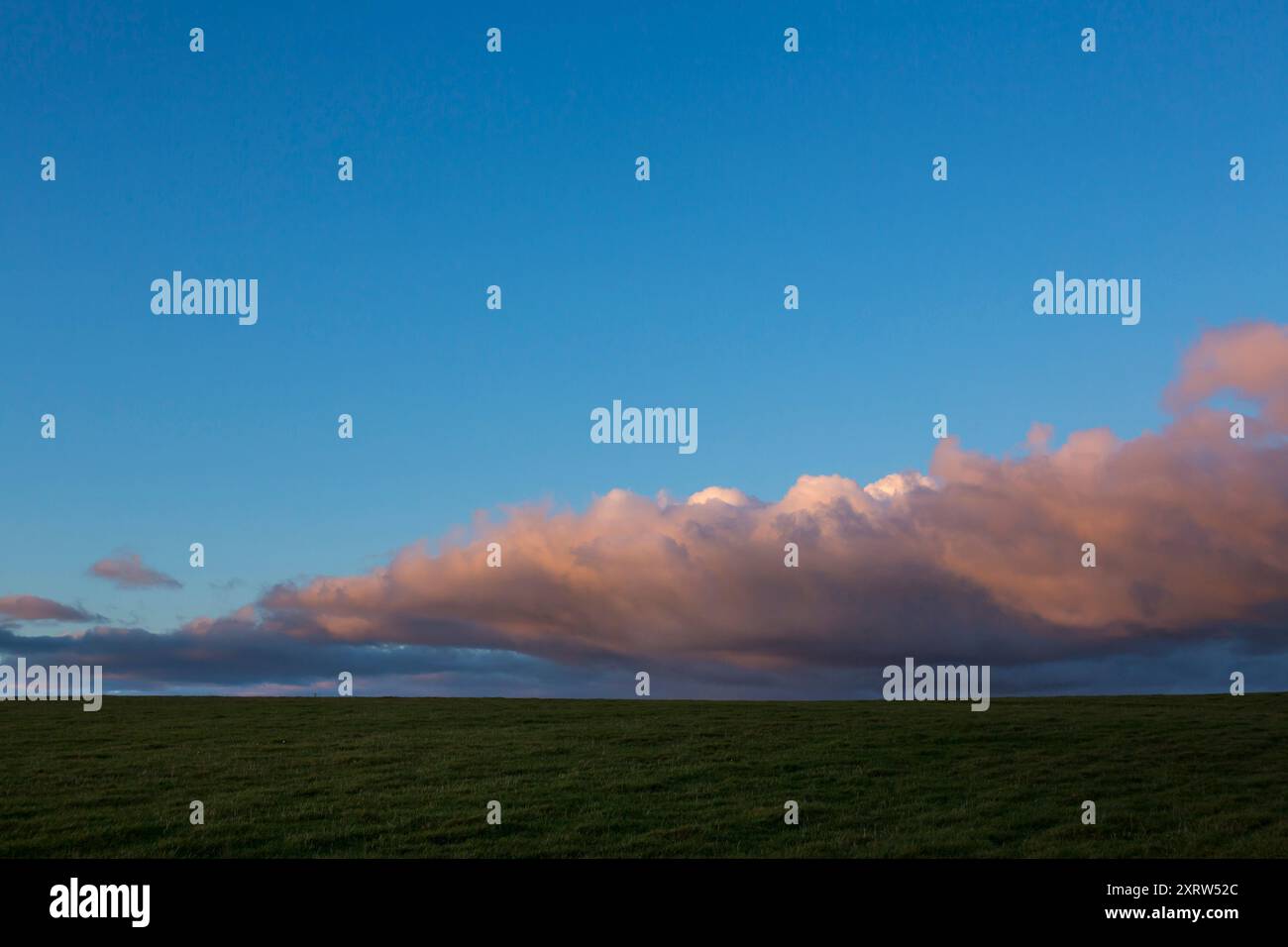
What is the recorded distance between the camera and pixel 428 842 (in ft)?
80.8

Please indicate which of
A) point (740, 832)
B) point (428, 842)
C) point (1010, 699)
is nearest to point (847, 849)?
point (740, 832)

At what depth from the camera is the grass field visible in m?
24.9

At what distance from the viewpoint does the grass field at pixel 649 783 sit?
24.9 m

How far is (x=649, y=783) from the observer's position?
30672mm

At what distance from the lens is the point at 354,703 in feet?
177
